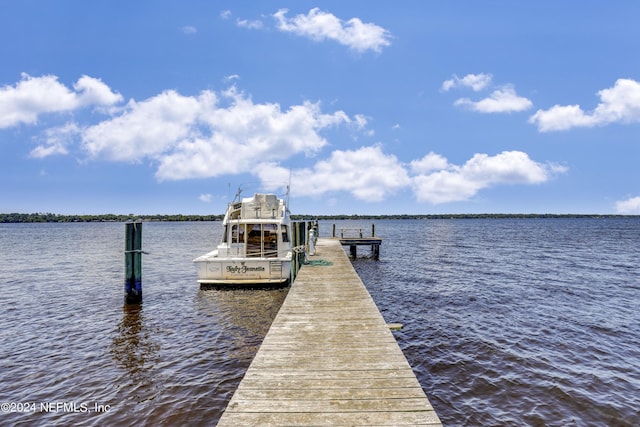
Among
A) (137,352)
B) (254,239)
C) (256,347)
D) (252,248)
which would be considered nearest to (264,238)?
(254,239)

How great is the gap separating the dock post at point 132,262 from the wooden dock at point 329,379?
312 inches

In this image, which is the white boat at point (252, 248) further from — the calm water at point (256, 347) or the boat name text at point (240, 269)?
the calm water at point (256, 347)

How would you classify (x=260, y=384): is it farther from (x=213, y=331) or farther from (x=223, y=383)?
(x=213, y=331)

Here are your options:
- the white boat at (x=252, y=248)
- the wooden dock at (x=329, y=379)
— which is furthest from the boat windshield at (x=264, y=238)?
the wooden dock at (x=329, y=379)

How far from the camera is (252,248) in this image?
1689 centimetres

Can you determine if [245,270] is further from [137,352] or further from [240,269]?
[137,352]

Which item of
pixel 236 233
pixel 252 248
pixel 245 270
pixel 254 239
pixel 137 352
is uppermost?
pixel 236 233

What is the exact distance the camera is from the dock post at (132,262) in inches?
528

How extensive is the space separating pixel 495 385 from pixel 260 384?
5.41m

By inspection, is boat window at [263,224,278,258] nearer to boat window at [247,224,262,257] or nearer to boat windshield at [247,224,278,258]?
boat windshield at [247,224,278,258]

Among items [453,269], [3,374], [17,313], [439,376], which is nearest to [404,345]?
[439,376]

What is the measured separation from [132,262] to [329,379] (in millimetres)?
11164

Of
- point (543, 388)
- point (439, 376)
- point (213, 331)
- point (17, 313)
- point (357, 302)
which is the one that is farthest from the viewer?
point (17, 313)

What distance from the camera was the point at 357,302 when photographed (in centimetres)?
932
